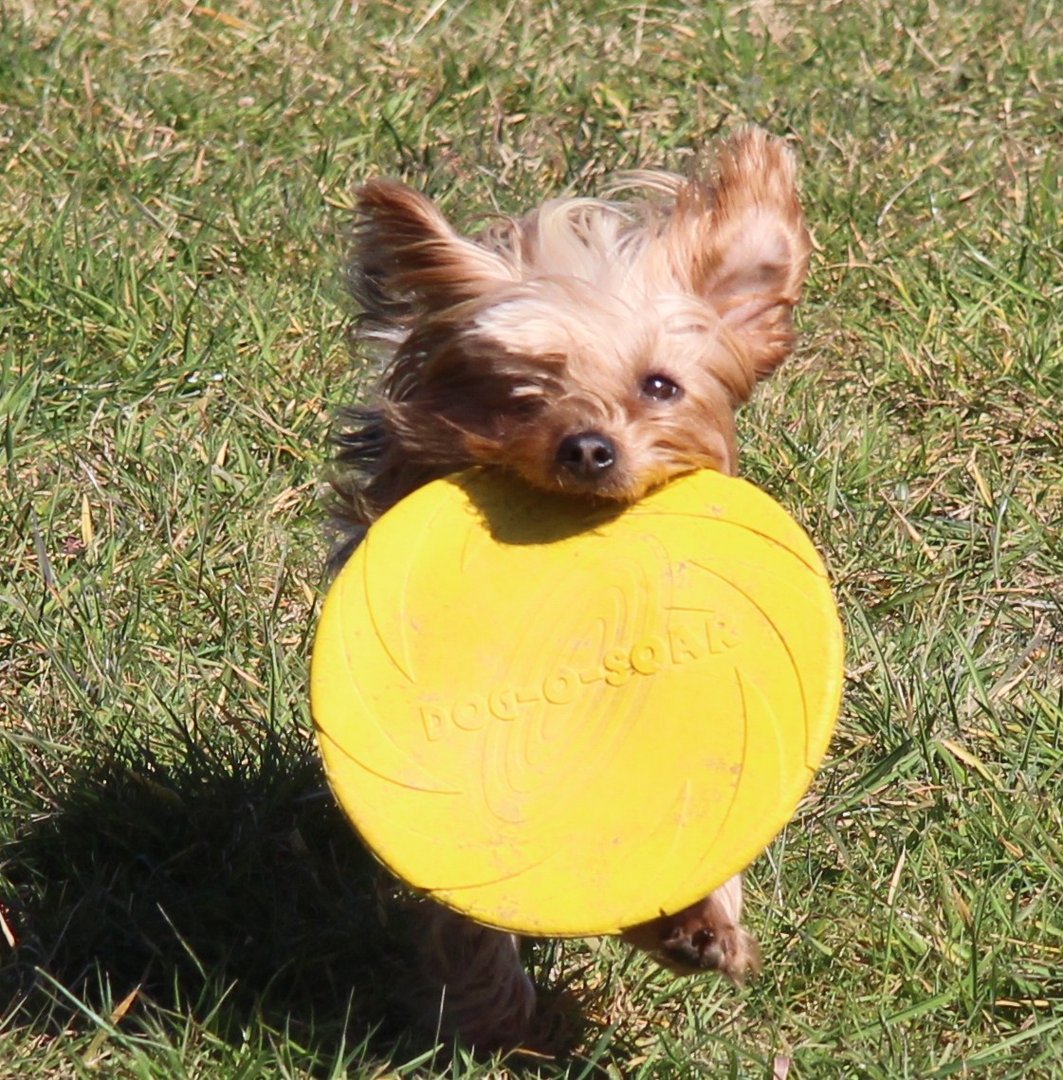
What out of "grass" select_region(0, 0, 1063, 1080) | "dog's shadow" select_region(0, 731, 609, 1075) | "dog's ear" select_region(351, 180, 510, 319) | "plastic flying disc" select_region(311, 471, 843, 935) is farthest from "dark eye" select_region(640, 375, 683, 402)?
"dog's shadow" select_region(0, 731, 609, 1075)

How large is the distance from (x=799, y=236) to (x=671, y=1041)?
5.61 ft

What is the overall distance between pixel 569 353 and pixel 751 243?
1.95 feet

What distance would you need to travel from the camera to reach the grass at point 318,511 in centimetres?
421

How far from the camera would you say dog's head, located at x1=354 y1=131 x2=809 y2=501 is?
3.92 m

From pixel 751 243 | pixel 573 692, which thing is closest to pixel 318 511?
pixel 751 243

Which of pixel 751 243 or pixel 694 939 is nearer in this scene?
pixel 694 939

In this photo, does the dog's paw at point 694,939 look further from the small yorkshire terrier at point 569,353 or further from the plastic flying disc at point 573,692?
the plastic flying disc at point 573,692

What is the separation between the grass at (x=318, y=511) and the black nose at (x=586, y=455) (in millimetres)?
1081

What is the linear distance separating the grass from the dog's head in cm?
100

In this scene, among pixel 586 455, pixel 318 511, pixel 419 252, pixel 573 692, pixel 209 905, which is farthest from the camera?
pixel 318 511

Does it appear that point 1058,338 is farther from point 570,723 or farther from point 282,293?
point 570,723

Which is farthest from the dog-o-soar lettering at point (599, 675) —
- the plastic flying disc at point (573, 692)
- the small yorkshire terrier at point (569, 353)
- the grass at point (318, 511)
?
the grass at point (318, 511)

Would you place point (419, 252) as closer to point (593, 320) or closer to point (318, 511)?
point (593, 320)

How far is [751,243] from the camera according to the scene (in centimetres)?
432
